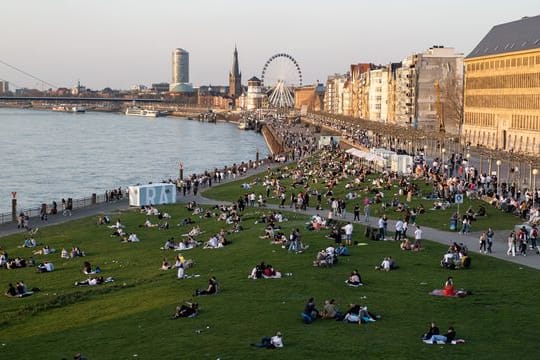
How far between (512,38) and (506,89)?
18.4 feet

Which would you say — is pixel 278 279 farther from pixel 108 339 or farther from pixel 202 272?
pixel 108 339

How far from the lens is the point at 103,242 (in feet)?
101

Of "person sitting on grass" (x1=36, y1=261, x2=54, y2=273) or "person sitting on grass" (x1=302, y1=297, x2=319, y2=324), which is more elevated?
"person sitting on grass" (x1=302, y1=297, x2=319, y2=324)

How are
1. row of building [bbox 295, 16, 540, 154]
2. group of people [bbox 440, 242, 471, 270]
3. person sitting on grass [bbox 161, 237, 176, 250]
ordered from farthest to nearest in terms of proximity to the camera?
row of building [bbox 295, 16, 540, 154], person sitting on grass [bbox 161, 237, 176, 250], group of people [bbox 440, 242, 471, 270]

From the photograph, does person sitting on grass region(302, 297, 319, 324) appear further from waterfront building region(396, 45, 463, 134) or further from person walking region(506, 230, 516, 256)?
waterfront building region(396, 45, 463, 134)

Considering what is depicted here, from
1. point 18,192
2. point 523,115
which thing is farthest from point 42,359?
point 523,115

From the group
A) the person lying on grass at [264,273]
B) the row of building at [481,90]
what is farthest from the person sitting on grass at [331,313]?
the row of building at [481,90]

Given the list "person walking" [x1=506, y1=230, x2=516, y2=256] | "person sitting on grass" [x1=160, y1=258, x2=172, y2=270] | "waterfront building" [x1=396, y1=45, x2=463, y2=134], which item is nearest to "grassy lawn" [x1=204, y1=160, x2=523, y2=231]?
"person walking" [x1=506, y1=230, x2=516, y2=256]

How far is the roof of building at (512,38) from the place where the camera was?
70938mm

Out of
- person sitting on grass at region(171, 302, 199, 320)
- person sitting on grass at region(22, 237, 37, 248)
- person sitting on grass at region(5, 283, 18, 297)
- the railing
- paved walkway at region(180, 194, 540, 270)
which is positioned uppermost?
person sitting on grass at region(171, 302, 199, 320)

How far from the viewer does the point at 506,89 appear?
2904 inches

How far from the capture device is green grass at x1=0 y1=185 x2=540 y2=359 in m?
15.2

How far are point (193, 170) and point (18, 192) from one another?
22.9 m

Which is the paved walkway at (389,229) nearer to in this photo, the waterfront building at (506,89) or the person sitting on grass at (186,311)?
the person sitting on grass at (186,311)
